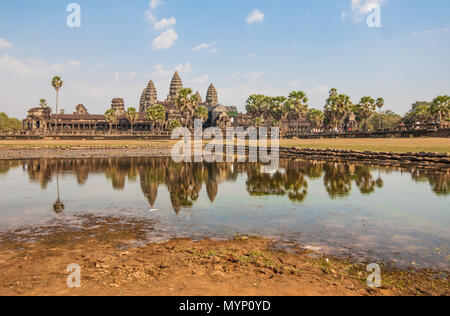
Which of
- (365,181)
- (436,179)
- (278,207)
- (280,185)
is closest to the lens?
(278,207)

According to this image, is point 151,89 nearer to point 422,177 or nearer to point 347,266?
point 422,177

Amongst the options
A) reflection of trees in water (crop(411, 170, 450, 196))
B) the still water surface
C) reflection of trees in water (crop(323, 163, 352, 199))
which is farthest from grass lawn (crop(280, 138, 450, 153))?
reflection of trees in water (crop(323, 163, 352, 199))

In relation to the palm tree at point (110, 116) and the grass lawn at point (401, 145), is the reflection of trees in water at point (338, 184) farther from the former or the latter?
the palm tree at point (110, 116)

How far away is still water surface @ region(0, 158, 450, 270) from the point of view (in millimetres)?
7516

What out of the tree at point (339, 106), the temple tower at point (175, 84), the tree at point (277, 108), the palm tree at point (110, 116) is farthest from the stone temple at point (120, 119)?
the tree at point (339, 106)

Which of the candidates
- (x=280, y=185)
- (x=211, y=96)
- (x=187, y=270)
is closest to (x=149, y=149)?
(x=280, y=185)

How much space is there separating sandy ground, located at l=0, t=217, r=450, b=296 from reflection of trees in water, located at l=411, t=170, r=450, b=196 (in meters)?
9.71

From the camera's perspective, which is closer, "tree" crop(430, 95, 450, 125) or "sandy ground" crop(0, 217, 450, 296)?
"sandy ground" crop(0, 217, 450, 296)

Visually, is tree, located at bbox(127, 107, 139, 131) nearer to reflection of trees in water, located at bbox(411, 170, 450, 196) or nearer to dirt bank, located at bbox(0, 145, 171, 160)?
dirt bank, located at bbox(0, 145, 171, 160)

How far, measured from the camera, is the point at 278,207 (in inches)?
433

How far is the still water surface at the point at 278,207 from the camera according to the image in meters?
7.52

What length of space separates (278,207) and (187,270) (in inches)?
229

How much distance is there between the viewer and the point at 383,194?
43.6 ft

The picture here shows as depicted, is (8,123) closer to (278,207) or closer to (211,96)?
(211,96)
